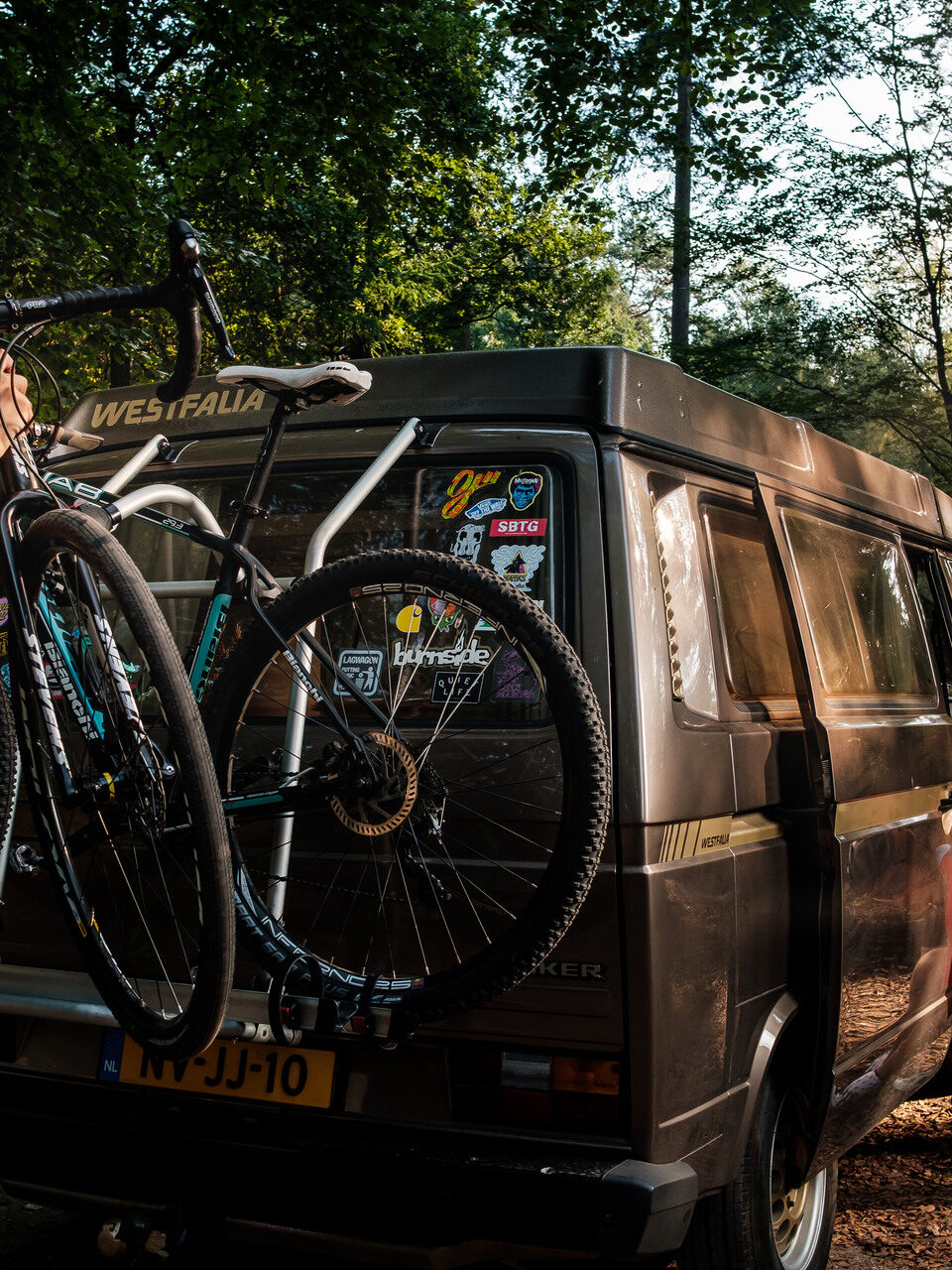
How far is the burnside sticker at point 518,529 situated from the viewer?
282cm

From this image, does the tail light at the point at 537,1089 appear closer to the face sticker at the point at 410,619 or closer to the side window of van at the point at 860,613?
the face sticker at the point at 410,619

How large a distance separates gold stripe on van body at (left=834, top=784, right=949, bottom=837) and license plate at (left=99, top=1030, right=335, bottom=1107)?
1364 mm

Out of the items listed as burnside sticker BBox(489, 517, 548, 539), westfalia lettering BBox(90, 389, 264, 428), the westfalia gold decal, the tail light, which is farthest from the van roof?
the tail light

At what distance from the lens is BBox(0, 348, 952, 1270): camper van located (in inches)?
97.3

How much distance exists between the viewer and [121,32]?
13078mm

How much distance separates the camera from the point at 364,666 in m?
2.83

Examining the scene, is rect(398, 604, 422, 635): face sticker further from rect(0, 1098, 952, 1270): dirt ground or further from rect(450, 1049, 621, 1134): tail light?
rect(0, 1098, 952, 1270): dirt ground

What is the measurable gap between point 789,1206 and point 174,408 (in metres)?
2.67

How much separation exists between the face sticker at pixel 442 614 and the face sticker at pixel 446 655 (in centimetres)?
4

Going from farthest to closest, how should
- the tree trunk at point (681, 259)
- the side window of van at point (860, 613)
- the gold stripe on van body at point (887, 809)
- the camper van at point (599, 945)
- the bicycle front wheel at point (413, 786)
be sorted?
the tree trunk at point (681, 259) < the side window of van at point (860, 613) < the gold stripe on van body at point (887, 809) < the camper van at point (599, 945) < the bicycle front wheel at point (413, 786)

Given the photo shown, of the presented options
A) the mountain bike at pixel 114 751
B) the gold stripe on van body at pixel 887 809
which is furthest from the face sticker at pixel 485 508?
the gold stripe on van body at pixel 887 809

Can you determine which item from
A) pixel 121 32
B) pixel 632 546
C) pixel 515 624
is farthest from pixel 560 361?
pixel 121 32

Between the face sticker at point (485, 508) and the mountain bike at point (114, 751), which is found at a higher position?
the face sticker at point (485, 508)

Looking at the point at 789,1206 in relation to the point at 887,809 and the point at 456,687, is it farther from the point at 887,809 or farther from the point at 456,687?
the point at 456,687
